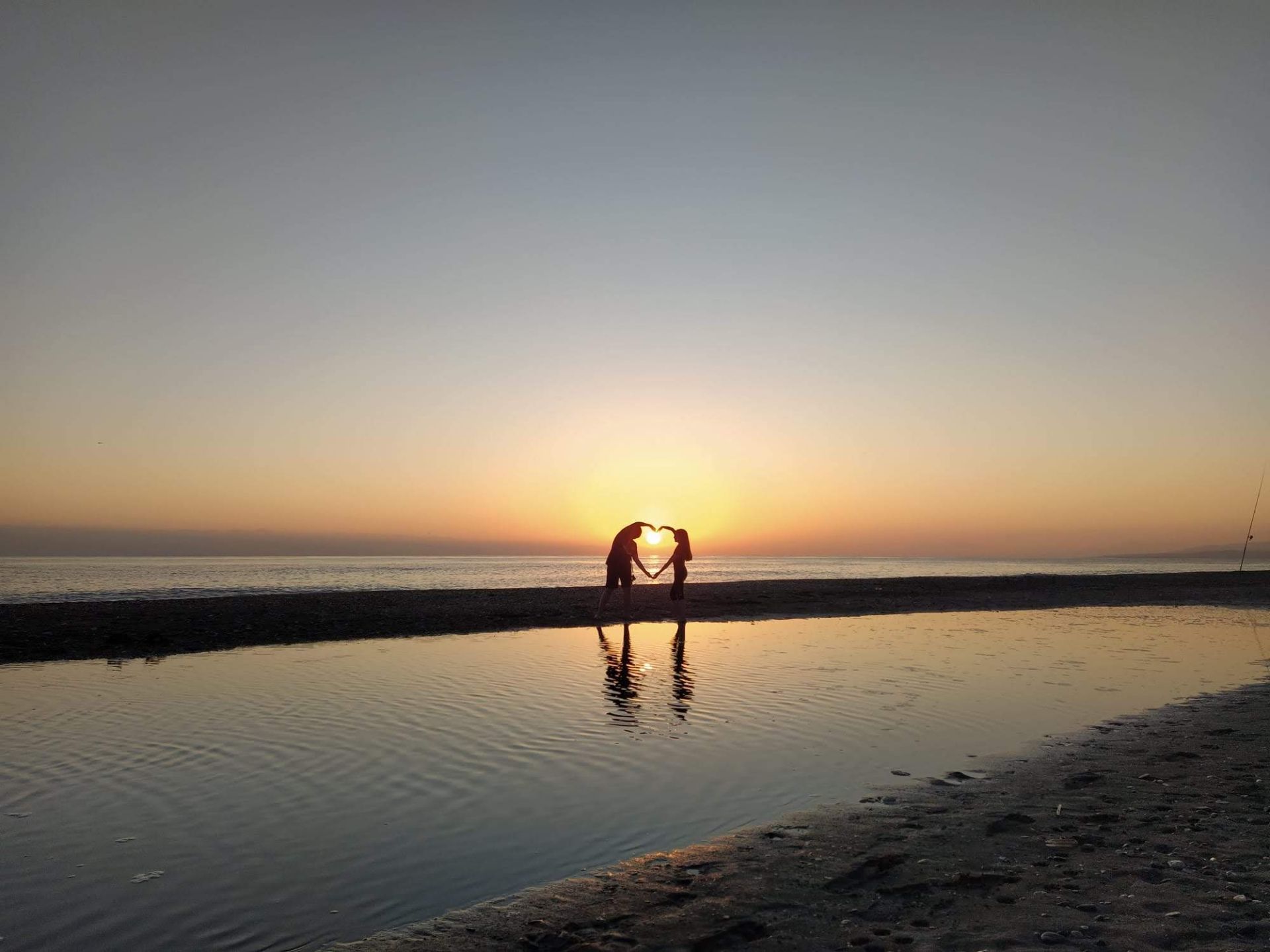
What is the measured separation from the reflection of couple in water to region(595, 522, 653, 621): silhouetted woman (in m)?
5.39

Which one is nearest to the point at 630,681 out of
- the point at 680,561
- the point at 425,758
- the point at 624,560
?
the point at 425,758

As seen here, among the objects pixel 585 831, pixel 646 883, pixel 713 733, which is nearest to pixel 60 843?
pixel 585 831

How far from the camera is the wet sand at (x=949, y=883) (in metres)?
4.70

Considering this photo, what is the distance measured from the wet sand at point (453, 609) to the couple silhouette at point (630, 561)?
66 centimetres

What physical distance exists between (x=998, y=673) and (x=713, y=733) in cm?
802

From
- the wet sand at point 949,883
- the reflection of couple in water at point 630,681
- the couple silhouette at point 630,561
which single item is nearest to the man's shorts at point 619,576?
the couple silhouette at point 630,561

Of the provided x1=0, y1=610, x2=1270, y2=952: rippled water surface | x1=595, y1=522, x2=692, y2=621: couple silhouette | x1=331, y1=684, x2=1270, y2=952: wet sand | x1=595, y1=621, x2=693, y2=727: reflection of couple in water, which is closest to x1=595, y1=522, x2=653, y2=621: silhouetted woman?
x1=595, y1=522, x2=692, y2=621: couple silhouette

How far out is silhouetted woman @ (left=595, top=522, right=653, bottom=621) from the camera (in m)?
25.8

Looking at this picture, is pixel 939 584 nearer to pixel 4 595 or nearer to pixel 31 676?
pixel 31 676

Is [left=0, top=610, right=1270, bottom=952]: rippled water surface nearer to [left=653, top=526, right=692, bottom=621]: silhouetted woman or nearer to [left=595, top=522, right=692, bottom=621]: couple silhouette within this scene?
[left=595, top=522, right=692, bottom=621]: couple silhouette

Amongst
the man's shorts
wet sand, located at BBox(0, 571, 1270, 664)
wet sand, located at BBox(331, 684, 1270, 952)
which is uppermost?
the man's shorts

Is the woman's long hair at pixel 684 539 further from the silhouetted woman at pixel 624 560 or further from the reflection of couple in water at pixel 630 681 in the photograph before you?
the reflection of couple in water at pixel 630 681

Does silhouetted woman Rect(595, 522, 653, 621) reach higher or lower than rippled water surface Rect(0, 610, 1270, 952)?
higher

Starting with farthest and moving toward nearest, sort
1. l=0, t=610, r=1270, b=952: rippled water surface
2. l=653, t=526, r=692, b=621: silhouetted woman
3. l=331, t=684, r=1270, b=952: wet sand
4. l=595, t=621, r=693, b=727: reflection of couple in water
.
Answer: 1. l=653, t=526, r=692, b=621: silhouetted woman
2. l=595, t=621, r=693, b=727: reflection of couple in water
3. l=0, t=610, r=1270, b=952: rippled water surface
4. l=331, t=684, r=1270, b=952: wet sand
